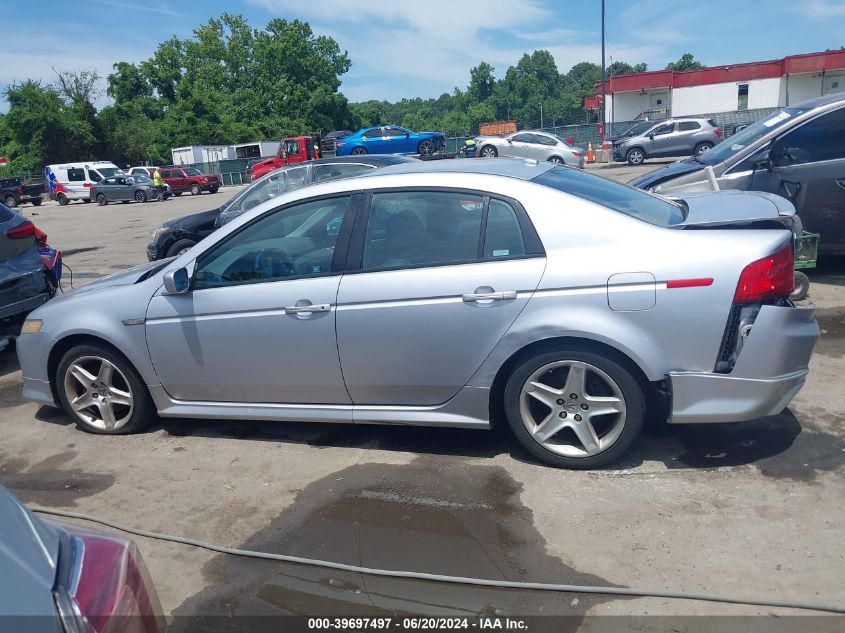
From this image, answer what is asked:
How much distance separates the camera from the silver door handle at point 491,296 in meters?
3.81

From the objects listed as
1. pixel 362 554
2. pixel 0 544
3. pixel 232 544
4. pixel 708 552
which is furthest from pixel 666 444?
pixel 0 544

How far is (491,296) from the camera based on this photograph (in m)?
3.83

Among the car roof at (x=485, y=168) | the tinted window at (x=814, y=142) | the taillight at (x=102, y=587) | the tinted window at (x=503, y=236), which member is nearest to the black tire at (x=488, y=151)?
the tinted window at (x=814, y=142)

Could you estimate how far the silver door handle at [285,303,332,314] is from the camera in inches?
162

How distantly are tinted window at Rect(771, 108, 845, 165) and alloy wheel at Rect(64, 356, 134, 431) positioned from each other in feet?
21.6

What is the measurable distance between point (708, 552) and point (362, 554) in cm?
157

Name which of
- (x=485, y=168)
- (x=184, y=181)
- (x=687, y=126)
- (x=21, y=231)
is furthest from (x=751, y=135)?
(x=184, y=181)

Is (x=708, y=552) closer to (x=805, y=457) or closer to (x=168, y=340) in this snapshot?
(x=805, y=457)

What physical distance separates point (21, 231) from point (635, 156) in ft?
91.3

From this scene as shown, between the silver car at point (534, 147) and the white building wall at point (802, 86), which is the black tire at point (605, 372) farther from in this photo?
the white building wall at point (802, 86)

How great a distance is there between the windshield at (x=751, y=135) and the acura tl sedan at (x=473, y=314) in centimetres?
346

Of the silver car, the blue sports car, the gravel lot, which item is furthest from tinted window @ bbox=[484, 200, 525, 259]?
the blue sports car

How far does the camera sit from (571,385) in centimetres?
381

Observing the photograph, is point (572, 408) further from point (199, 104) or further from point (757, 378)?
point (199, 104)
